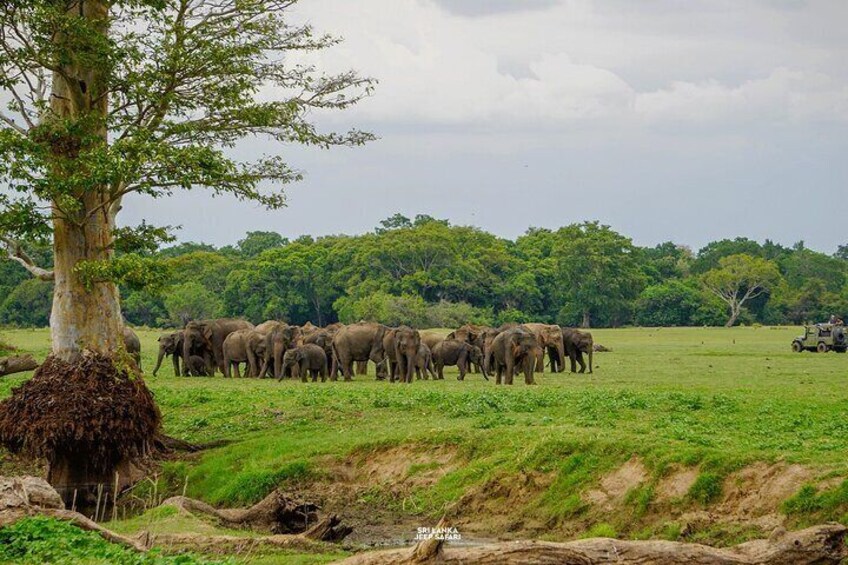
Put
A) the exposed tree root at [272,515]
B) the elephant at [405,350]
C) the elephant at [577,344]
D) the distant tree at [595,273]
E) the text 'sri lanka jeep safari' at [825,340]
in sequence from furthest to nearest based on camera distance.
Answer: the distant tree at [595,273]
the text 'sri lanka jeep safari' at [825,340]
the elephant at [577,344]
the elephant at [405,350]
the exposed tree root at [272,515]

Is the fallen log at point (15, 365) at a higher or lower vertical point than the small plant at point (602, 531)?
higher

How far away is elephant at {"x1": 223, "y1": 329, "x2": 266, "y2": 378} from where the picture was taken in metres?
41.4

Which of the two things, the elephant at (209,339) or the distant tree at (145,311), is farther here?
the distant tree at (145,311)

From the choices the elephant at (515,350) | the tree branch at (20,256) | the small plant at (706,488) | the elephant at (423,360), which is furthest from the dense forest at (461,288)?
the small plant at (706,488)

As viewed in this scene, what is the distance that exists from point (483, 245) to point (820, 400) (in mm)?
73680

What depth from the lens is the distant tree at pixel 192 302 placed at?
8744 centimetres

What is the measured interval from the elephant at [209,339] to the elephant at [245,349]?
76 centimetres

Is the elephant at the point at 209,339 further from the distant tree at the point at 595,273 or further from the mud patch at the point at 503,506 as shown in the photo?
the distant tree at the point at 595,273

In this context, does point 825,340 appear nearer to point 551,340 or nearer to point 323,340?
point 551,340

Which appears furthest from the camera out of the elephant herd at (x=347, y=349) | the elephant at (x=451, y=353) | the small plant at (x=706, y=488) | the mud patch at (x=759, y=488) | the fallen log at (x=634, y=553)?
the elephant at (x=451, y=353)

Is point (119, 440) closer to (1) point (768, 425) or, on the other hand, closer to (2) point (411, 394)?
(2) point (411, 394)

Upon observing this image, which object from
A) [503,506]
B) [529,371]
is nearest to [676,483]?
[503,506]

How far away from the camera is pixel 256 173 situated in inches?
950

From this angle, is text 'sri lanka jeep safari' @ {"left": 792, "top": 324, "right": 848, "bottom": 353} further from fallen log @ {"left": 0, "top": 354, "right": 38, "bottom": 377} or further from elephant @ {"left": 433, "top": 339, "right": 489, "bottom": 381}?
fallen log @ {"left": 0, "top": 354, "right": 38, "bottom": 377}
